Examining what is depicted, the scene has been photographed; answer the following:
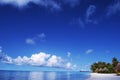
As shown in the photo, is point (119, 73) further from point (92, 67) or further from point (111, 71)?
point (92, 67)

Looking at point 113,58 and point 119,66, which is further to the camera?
point 113,58

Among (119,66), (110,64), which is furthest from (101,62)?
(119,66)

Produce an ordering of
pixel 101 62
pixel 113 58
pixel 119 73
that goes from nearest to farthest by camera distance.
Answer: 1. pixel 119 73
2. pixel 113 58
3. pixel 101 62

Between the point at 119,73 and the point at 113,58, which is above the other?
the point at 113,58

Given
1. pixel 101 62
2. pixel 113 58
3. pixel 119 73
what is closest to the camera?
pixel 119 73

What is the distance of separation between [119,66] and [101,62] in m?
24.8

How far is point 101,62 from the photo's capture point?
3359 inches

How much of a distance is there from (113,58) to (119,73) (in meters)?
19.1

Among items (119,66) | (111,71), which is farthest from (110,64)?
(119,66)

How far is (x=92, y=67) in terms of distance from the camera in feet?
292

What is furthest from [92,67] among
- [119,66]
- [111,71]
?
[119,66]

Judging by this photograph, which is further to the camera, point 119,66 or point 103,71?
point 103,71

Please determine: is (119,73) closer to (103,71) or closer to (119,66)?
(119,66)

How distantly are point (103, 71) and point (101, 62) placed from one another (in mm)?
6200
